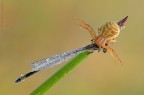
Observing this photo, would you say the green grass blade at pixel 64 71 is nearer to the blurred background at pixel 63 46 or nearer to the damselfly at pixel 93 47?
the damselfly at pixel 93 47

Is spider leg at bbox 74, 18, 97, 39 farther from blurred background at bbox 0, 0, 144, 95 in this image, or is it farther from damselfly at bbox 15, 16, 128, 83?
blurred background at bbox 0, 0, 144, 95

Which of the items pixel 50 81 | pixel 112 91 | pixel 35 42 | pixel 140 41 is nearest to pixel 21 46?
pixel 35 42

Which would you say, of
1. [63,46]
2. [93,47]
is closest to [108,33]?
[93,47]

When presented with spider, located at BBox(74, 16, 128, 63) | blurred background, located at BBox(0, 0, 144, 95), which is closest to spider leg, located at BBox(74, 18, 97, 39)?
spider, located at BBox(74, 16, 128, 63)

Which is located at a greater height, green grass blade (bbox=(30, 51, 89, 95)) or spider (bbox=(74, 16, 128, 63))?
spider (bbox=(74, 16, 128, 63))

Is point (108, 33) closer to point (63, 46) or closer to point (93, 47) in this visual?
point (93, 47)

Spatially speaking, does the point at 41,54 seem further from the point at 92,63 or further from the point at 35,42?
the point at 92,63

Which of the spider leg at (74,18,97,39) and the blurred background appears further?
the blurred background

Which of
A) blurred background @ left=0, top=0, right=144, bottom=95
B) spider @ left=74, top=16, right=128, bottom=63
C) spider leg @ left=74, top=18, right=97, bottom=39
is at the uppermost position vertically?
blurred background @ left=0, top=0, right=144, bottom=95
